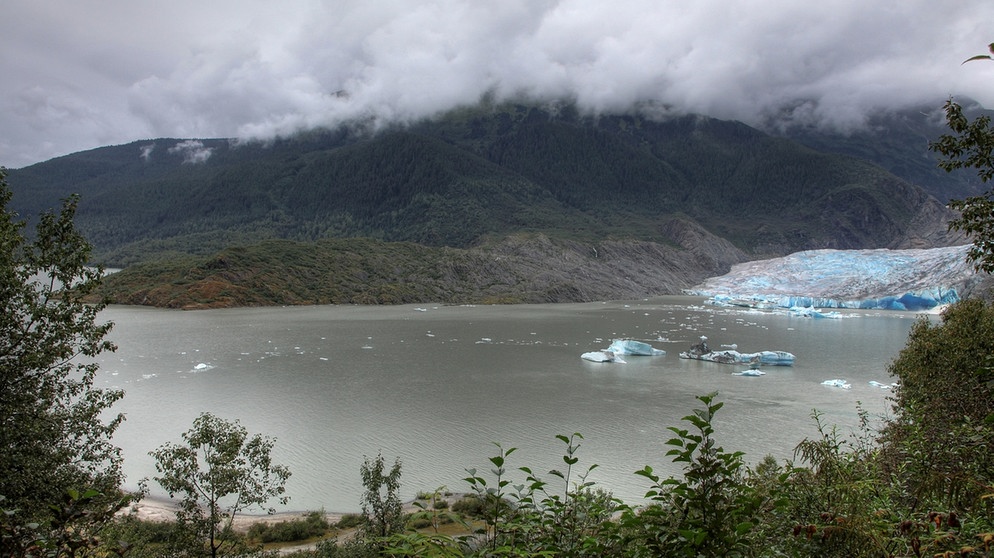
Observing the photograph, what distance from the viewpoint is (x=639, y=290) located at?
10731 cm

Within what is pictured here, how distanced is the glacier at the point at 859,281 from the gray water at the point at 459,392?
1872 centimetres

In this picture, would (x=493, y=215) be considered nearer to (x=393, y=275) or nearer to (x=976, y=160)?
(x=393, y=275)

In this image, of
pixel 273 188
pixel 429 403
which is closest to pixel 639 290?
pixel 429 403

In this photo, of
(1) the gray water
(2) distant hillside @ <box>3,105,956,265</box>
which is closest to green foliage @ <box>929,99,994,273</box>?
(1) the gray water

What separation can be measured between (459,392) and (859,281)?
76283 millimetres

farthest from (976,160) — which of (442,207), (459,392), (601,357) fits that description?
(442,207)

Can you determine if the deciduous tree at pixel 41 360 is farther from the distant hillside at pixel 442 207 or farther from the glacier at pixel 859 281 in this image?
the distant hillside at pixel 442 207

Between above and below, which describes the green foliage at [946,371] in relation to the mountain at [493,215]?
below

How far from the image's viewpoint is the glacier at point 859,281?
7069 centimetres

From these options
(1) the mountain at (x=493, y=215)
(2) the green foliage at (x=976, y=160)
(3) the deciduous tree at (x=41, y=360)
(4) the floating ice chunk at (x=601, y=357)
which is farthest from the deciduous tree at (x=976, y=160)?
(1) the mountain at (x=493, y=215)

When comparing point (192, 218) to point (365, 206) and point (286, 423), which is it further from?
point (286, 423)

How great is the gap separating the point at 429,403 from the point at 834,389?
22727 millimetres

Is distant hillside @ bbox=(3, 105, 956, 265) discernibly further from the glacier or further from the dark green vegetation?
the glacier

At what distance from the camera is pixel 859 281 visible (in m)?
81.6
